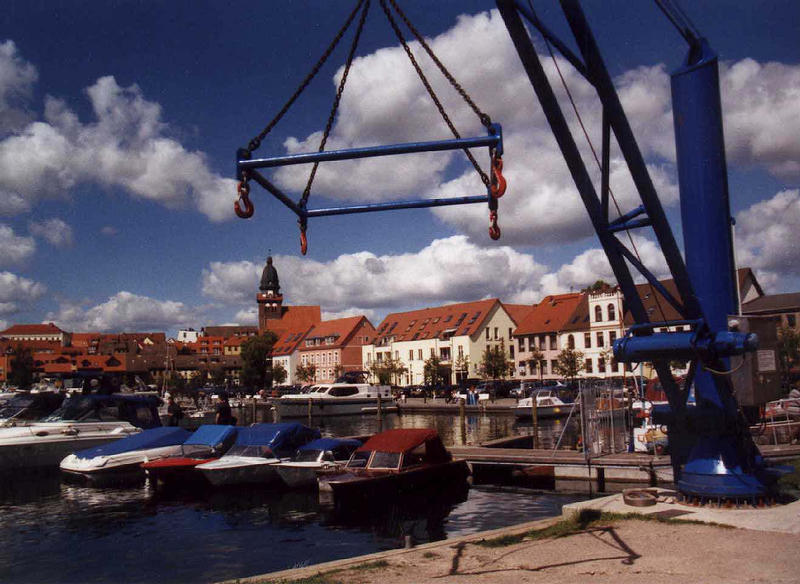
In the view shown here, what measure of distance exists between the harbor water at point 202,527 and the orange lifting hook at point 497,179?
8.42m

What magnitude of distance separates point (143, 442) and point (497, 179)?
19541mm

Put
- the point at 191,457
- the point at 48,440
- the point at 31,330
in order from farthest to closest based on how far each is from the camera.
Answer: the point at 31,330 < the point at 48,440 < the point at 191,457

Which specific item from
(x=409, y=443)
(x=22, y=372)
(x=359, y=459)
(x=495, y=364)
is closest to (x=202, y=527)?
(x=359, y=459)

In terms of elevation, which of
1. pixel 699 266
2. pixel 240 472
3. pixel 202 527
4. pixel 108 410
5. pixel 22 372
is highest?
pixel 699 266

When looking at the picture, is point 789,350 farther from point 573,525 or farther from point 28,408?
point 28,408

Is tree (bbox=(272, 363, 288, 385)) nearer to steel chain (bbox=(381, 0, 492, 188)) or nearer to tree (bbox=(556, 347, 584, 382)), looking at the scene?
tree (bbox=(556, 347, 584, 382))

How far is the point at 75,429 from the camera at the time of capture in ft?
92.8

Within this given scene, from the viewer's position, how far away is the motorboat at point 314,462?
69.8 feet

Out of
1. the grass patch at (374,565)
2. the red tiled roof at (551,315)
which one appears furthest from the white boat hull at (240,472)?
the red tiled roof at (551,315)

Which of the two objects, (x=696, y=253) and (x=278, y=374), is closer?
(x=696, y=253)

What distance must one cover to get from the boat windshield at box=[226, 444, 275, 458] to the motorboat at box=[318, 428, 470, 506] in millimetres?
2992

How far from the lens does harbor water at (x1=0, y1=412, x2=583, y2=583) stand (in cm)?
1446

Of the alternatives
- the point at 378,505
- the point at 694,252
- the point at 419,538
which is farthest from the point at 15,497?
the point at 694,252

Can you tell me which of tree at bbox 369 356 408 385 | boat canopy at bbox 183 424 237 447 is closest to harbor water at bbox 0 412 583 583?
boat canopy at bbox 183 424 237 447
